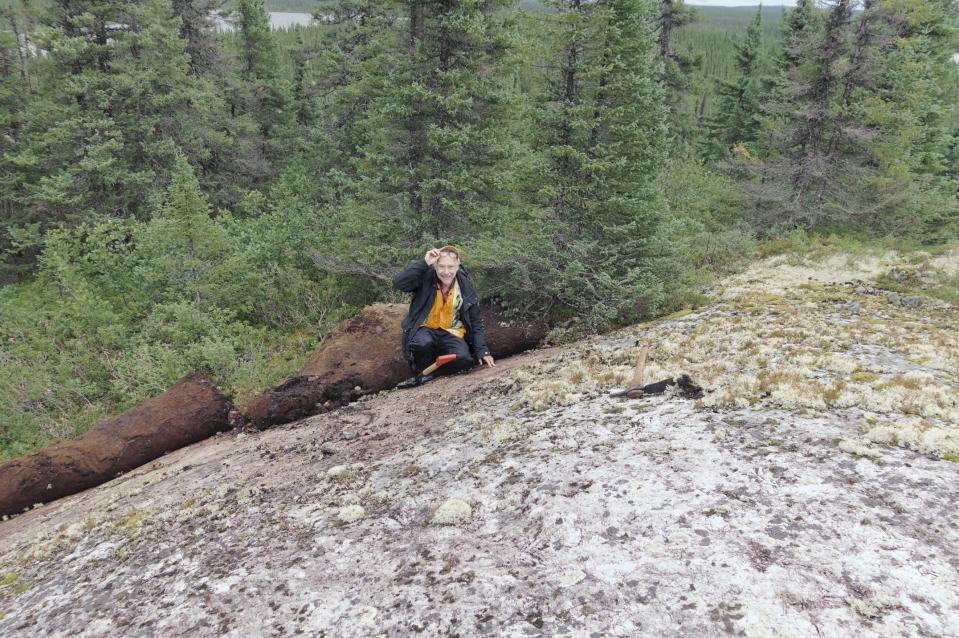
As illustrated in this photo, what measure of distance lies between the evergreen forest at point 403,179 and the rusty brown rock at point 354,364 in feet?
2.63

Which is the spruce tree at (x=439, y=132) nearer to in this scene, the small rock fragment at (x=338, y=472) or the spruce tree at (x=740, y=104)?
the small rock fragment at (x=338, y=472)

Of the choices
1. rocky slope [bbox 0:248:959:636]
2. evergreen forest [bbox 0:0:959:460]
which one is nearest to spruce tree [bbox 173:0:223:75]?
evergreen forest [bbox 0:0:959:460]

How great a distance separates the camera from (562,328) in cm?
1000

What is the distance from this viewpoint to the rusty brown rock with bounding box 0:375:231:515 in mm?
7352

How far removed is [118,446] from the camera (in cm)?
791

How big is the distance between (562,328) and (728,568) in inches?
287

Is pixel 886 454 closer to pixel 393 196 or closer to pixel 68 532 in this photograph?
pixel 68 532

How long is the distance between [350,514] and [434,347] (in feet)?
12.7

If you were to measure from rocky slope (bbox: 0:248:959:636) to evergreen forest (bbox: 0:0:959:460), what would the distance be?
392cm

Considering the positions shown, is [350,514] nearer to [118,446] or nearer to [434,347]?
[434,347]

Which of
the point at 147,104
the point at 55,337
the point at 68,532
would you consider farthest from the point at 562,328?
the point at 147,104

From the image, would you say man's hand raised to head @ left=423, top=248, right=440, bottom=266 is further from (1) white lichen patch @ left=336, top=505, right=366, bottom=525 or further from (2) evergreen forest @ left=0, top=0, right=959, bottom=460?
(1) white lichen patch @ left=336, top=505, right=366, bottom=525

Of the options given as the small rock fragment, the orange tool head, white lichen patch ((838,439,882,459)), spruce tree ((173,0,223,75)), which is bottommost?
the small rock fragment

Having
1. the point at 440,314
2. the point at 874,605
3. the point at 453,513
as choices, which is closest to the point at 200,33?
the point at 440,314
